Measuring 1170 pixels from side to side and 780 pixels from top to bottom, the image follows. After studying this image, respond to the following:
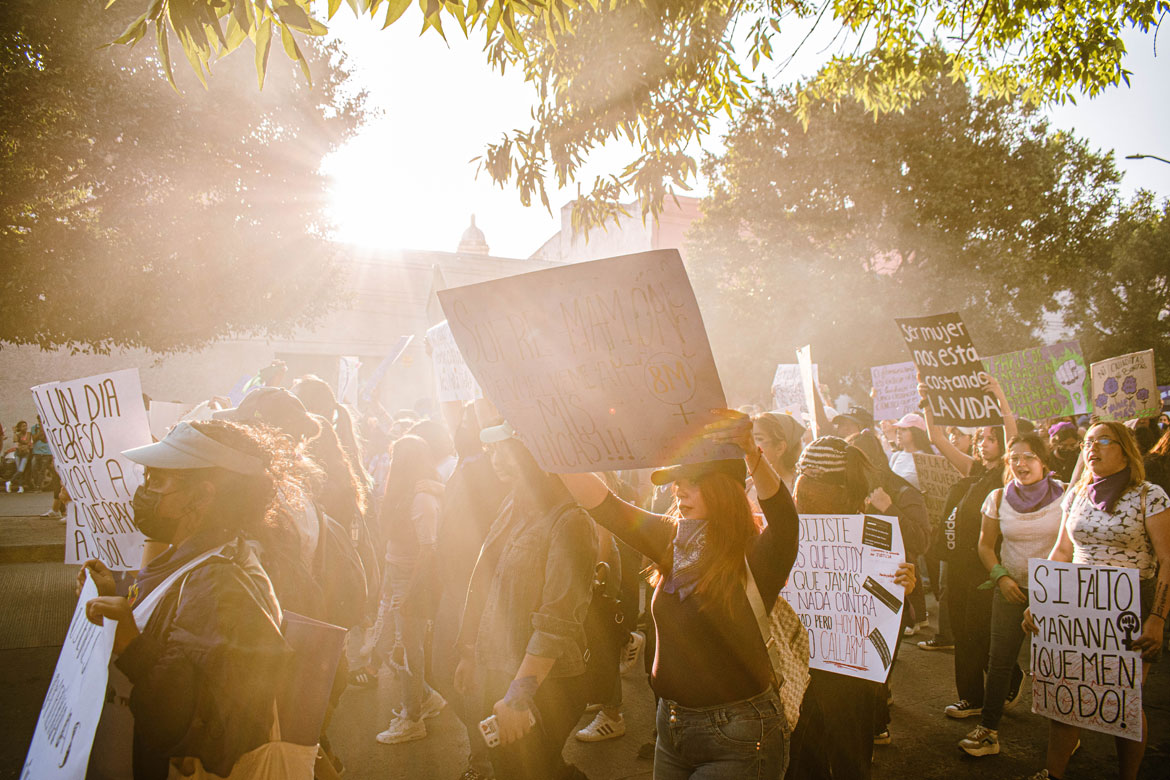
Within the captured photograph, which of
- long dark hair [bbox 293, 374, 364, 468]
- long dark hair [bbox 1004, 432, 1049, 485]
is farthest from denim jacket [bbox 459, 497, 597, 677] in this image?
long dark hair [bbox 1004, 432, 1049, 485]

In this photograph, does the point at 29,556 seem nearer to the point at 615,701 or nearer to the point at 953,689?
the point at 615,701

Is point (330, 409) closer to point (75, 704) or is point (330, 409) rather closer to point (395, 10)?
point (75, 704)

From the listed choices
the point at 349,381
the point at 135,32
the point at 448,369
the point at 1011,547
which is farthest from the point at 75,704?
the point at 349,381

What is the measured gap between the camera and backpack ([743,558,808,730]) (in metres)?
2.52

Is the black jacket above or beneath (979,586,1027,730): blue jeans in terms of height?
above

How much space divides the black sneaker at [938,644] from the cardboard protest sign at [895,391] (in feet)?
12.5

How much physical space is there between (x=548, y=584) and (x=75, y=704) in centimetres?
155

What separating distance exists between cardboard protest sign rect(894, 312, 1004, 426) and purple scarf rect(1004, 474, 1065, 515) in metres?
0.68

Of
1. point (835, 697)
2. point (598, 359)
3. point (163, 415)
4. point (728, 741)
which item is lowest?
point (835, 697)

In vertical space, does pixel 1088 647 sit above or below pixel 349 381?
Result: below

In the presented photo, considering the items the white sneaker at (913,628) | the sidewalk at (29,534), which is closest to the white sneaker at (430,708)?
the white sneaker at (913,628)

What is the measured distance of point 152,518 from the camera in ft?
7.41

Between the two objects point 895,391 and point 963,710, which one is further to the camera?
point 895,391

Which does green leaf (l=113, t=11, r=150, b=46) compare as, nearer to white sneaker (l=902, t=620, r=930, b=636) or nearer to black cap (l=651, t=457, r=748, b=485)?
black cap (l=651, t=457, r=748, b=485)
